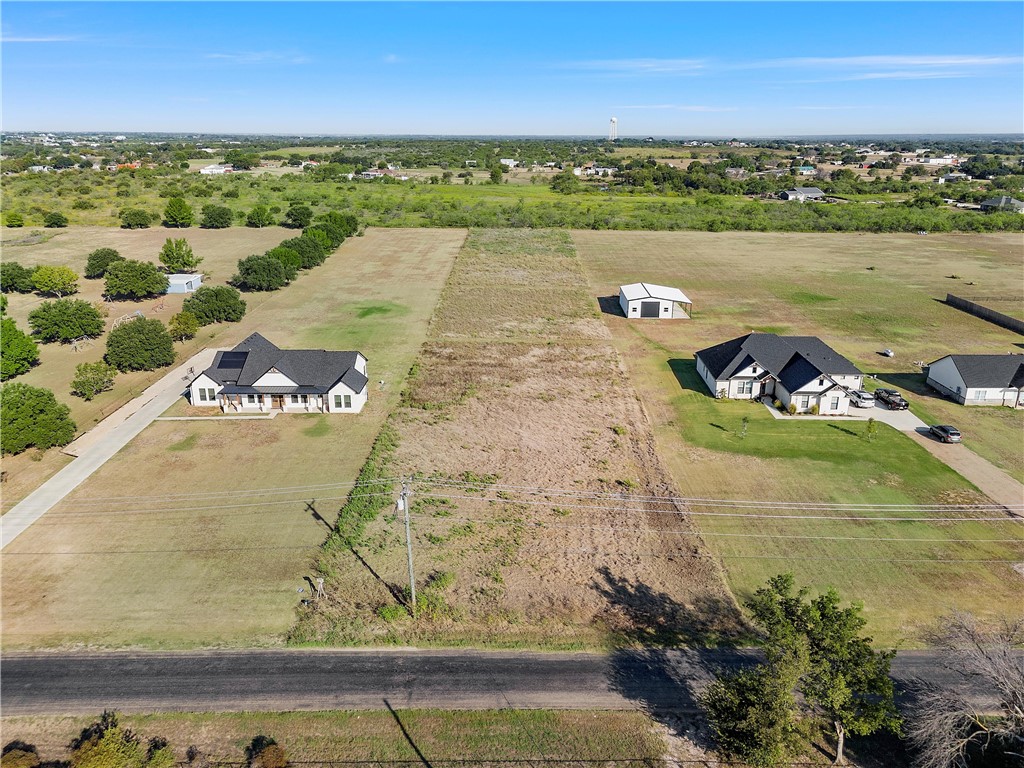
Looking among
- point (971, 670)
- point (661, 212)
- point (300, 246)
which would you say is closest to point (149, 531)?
point (971, 670)

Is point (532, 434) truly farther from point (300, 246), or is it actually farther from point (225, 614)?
point (300, 246)

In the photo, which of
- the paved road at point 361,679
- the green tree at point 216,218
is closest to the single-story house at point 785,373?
the paved road at point 361,679

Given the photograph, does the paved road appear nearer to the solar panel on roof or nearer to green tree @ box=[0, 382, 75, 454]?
green tree @ box=[0, 382, 75, 454]

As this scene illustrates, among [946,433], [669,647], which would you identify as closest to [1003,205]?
[946,433]

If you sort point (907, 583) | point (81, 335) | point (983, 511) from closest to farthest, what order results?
1. point (907, 583)
2. point (983, 511)
3. point (81, 335)

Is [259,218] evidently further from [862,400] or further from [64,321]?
[862,400]
